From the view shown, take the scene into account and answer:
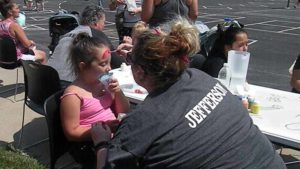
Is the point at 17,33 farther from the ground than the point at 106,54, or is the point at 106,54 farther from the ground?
the point at 106,54

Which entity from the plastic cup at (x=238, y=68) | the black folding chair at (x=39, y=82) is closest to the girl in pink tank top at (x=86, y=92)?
the black folding chair at (x=39, y=82)

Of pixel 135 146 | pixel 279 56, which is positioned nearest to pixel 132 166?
pixel 135 146

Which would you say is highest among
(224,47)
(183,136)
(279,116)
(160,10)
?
(160,10)

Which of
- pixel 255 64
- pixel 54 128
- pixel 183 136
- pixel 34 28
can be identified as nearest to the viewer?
pixel 183 136

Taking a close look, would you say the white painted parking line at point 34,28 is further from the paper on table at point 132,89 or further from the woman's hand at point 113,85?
the woman's hand at point 113,85

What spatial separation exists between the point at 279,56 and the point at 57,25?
4.89 metres

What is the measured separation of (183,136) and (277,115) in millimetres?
1360

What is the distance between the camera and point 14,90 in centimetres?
567

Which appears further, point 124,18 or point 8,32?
point 124,18

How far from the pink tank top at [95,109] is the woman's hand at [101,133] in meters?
0.37

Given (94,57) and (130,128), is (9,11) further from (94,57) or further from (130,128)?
(130,128)

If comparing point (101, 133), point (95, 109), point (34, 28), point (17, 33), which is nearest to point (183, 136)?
point (101, 133)

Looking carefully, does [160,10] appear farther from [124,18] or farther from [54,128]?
[54,128]

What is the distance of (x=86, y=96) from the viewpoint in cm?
271
